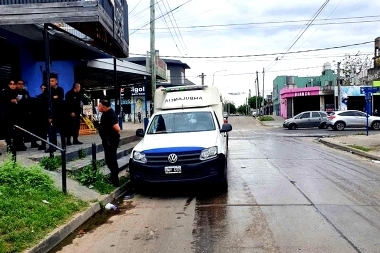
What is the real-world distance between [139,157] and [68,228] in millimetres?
2567

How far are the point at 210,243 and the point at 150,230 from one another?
3.63 feet

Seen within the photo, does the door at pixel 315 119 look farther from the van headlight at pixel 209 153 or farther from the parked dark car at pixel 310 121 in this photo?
the van headlight at pixel 209 153

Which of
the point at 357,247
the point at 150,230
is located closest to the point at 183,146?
the point at 150,230

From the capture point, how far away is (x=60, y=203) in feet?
22.2

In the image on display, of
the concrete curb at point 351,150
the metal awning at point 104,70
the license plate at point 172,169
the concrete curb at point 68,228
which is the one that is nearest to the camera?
the concrete curb at point 68,228

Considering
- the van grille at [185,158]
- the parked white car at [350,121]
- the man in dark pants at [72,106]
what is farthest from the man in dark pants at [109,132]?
the parked white car at [350,121]

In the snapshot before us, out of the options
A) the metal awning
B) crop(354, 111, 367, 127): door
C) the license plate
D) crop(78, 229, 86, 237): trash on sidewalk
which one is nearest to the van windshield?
the license plate

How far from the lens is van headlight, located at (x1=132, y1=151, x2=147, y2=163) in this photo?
8.20 metres

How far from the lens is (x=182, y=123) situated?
32.0 feet

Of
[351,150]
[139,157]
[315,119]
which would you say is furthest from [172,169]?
[315,119]

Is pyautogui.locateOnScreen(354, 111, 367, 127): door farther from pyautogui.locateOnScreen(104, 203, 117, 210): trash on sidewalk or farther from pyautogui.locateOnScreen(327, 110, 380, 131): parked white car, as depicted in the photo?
pyautogui.locateOnScreen(104, 203, 117, 210): trash on sidewalk

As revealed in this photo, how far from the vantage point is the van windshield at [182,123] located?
9.60m

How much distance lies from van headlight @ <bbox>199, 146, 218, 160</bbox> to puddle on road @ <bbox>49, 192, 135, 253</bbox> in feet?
5.42

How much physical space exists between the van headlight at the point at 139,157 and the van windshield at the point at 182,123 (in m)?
1.36
